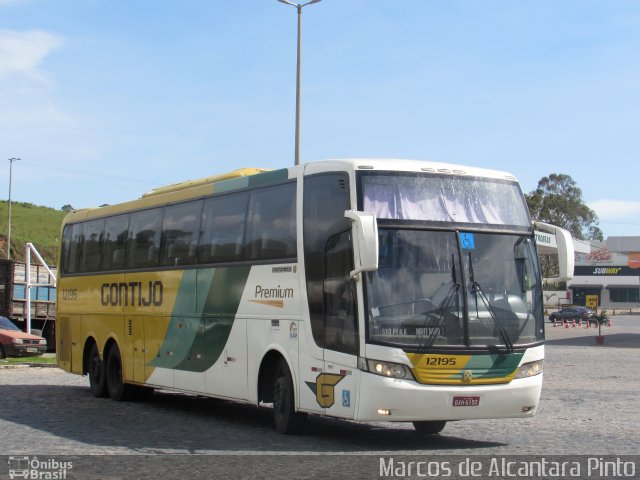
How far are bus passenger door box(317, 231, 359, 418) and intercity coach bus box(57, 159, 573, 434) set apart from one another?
0.07ft

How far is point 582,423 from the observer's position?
14.8m

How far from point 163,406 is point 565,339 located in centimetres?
3621

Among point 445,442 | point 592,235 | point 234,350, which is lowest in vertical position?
point 445,442

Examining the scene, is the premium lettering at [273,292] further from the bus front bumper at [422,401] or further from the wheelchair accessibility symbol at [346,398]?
the bus front bumper at [422,401]

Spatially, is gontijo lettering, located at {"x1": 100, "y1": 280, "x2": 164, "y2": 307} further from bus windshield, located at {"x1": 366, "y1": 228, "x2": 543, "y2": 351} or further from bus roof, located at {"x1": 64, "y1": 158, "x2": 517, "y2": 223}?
bus windshield, located at {"x1": 366, "y1": 228, "x2": 543, "y2": 351}

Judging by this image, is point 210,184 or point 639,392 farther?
point 639,392

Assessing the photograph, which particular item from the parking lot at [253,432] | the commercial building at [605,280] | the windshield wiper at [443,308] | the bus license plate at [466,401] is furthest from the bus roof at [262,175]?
the commercial building at [605,280]

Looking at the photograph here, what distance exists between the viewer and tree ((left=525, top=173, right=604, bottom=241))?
11628 centimetres

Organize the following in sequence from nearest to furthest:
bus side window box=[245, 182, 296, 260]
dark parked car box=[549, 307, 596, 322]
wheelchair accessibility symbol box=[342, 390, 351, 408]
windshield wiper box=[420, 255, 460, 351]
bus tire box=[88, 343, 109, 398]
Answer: windshield wiper box=[420, 255, 460, 351]
wheelchair accessibility symbol box=[342, 390, 351, 408]
bus side window box=[245, 182, 296, 260]
bus tire box=[88, 343, 109, 398]
dark parked car box=[549, 307, 596, 322]

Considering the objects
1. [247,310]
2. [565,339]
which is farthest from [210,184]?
[565,339]

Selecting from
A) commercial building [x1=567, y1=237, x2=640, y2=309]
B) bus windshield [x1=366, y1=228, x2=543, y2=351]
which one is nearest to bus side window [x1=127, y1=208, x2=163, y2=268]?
bus windshield [x1=366, y1=228, x2=543, y2=351]

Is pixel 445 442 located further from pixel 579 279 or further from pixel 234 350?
pixel 579 279

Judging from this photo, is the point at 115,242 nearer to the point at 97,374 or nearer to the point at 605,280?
the point at 97,374
